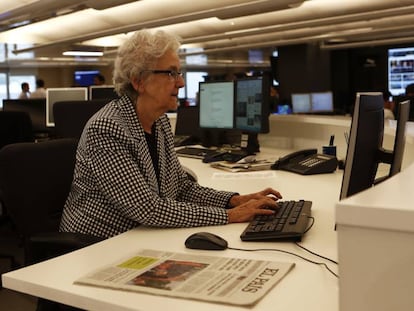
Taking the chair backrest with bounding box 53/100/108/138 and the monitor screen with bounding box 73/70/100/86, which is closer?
the chair backrest with bounding box 53/100/108/138

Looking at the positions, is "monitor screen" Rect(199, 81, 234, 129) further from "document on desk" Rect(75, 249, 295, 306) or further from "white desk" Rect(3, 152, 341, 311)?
"document on desk" Rect(75, 249, 295, 306)

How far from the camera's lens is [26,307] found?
3.48 m

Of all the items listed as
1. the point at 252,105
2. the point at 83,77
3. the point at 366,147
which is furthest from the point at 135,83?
the point at 83,77

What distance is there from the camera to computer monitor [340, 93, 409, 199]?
1.55 metres

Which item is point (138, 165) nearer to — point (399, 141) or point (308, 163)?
point (399, 141)

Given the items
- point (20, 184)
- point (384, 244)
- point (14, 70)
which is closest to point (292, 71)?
point (14, 70)

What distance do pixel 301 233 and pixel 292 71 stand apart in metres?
11.5

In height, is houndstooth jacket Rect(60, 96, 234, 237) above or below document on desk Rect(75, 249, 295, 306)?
above

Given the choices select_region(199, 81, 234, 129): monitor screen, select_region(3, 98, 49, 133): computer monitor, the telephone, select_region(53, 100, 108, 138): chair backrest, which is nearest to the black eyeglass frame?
the telephone

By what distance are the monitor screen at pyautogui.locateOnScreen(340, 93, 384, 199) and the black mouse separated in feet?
1.24

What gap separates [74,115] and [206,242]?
3014mm

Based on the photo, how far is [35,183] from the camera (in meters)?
2.25

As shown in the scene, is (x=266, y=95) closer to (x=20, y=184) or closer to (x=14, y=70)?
(x=20, y=184)

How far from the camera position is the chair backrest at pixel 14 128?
493 cm
